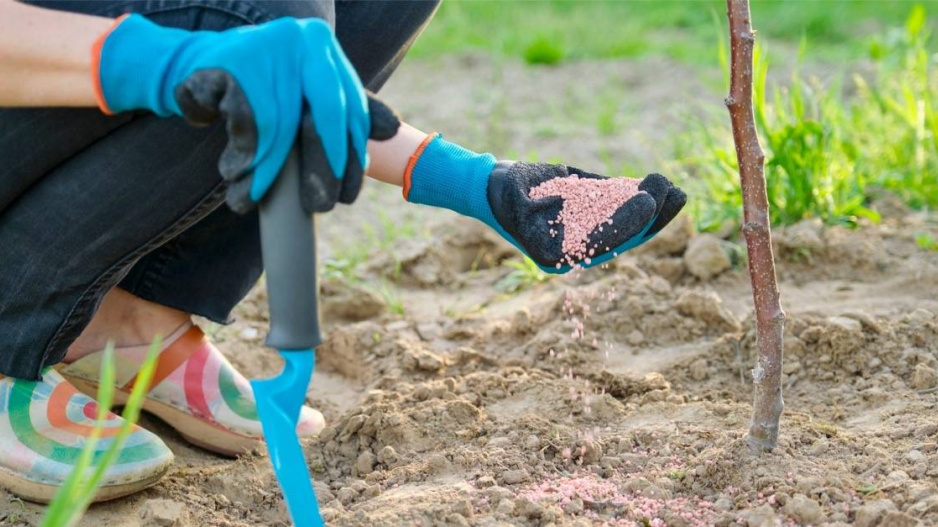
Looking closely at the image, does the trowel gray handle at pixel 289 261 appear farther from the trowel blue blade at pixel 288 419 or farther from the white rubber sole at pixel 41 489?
the white rubber sole at pixel 41 489

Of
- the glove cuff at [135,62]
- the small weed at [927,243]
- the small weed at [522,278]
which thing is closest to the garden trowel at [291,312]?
the glove cuff at [135,62]

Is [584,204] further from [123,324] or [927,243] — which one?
[927,243]

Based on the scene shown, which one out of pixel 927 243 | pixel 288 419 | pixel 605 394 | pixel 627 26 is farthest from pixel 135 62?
pixel 627 26

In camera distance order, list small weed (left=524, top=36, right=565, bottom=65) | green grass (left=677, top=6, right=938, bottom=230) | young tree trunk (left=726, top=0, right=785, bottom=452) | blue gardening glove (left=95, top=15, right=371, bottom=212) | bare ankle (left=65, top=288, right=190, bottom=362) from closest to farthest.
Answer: blue gardening glove (left=95, top=15, right=371, bottom=212)
young tree trunk (left=726, top=0, right=785, bottom=452)
bare ankle (left=65, top=288, right=190, bottom=362)
green grass (left=677, top=6, right=938, bottom=230)
small weed (left=524, top=36, right=565, bottom=65)

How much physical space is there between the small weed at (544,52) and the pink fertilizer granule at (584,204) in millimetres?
2894

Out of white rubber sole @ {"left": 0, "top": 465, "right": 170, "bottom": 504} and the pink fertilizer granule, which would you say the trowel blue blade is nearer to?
white rubber sole @ {"left": 0, "top": 465, "right": 170, "bottom": 504}

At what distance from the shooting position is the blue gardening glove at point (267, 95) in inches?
49.1

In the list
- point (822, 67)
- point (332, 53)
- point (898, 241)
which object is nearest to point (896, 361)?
point (898, 241)

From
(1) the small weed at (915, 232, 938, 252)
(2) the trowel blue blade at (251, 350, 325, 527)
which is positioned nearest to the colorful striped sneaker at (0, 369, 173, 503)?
(2) the trowel blue blade at (251, 350, 325, 527)

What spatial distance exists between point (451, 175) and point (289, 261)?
506mm

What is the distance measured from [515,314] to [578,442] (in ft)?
2.06

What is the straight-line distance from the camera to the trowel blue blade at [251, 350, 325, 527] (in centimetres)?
136

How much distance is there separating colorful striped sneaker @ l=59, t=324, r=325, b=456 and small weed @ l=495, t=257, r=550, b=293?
32.4 inches

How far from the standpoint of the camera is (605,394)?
76.4 inches
